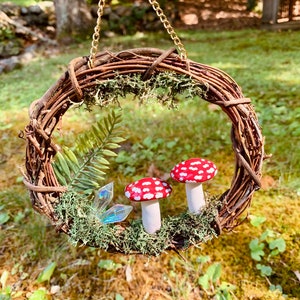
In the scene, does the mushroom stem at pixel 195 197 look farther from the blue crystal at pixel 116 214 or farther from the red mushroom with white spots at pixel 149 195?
the blue crystal at pixel 116 214

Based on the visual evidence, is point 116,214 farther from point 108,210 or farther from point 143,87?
point 143,87

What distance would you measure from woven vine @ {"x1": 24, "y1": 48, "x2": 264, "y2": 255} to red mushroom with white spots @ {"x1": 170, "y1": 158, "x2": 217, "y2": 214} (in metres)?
0.05

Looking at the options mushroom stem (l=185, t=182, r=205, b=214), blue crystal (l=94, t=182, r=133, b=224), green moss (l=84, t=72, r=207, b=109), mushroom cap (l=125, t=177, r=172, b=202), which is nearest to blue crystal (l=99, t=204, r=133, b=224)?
blue crystal (l=94, t=182, r=133, b=224)

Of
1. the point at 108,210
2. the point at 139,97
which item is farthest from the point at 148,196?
the point at 139,97

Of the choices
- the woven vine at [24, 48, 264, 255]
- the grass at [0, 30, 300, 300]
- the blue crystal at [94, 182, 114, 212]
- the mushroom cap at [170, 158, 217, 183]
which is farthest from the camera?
the grass at [0, 30, 300, 300]

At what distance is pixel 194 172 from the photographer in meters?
1.35

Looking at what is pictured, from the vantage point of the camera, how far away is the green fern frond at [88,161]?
1.52 meters

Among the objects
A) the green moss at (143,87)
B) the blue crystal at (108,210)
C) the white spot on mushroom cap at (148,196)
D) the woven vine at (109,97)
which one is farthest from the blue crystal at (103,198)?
the green moss at (143,87)

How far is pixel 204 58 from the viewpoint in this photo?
5.59 meters

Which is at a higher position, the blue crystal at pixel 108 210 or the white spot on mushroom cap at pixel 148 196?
the white spot on mushroom cap at pixel 148 196

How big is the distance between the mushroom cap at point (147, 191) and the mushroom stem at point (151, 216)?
77mm

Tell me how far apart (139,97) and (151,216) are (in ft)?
1.51

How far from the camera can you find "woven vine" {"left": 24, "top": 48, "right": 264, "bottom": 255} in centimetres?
124

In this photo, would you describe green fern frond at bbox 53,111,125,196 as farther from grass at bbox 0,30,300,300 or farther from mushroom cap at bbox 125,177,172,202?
grass at bbox 0,30,300,300
